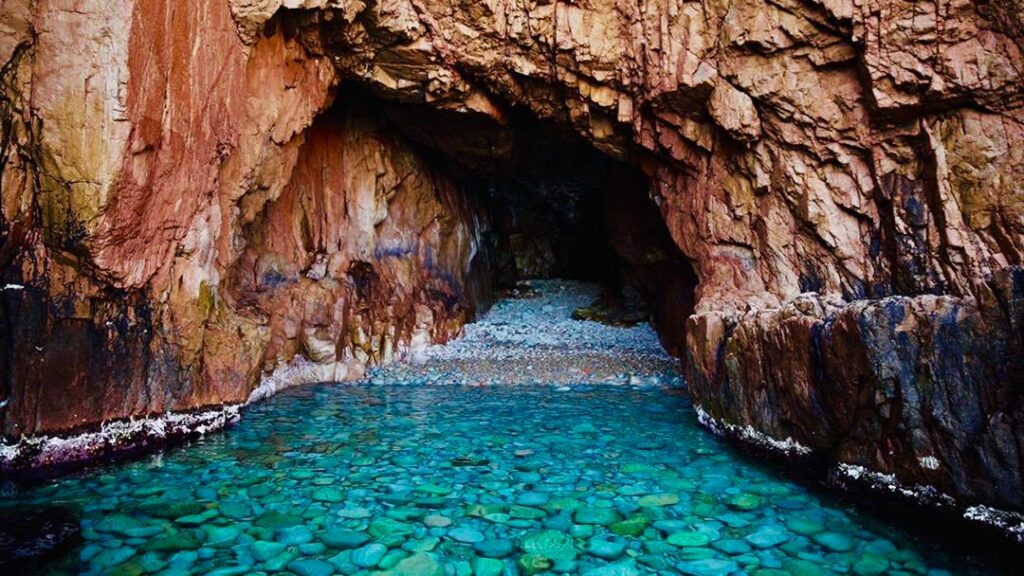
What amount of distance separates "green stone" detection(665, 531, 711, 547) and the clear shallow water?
2 cm

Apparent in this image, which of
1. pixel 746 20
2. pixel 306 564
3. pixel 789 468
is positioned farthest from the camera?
pixel 746 20

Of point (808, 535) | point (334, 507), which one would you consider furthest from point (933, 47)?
point (334, 507)

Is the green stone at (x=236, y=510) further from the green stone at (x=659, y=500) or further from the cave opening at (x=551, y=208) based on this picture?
the cave opening at (x=551, y=208)

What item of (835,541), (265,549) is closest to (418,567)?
(265,549)

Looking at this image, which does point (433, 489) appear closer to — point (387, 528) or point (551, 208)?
point (387, 528)

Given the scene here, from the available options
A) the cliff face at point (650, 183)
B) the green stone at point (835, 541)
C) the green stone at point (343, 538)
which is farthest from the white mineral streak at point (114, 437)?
the green stone at point (835, 541)

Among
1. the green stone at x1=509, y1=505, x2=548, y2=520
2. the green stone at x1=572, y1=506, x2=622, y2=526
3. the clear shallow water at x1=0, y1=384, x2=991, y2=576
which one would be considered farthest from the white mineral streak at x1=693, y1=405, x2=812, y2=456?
the green stone at x1=509, y1=505, x2=548, y2=520

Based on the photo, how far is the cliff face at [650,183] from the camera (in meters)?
5.77

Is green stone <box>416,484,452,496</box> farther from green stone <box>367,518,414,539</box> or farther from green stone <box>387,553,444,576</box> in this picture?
green stone <box>387,553,444,576</box>

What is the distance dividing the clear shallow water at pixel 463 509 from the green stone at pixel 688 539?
0.07ft

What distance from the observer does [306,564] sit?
453 cm

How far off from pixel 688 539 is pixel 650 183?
898 centimetres

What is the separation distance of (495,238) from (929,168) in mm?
17479

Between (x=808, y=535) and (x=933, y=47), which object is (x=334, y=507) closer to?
(x=808, y=535)
